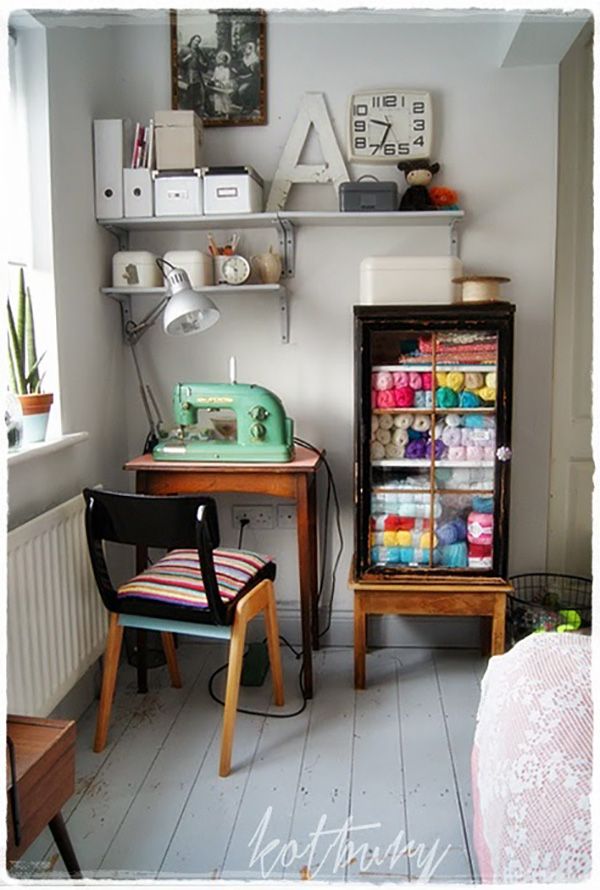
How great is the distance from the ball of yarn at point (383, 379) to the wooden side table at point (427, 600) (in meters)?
0.67

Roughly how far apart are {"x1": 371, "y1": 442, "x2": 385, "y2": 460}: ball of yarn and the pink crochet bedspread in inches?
50.0

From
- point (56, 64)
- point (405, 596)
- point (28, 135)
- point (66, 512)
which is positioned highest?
point (56, 64)

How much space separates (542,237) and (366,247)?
642 millimetres

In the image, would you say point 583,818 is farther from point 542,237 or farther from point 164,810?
point 542,237

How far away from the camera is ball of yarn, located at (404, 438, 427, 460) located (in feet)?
8.93

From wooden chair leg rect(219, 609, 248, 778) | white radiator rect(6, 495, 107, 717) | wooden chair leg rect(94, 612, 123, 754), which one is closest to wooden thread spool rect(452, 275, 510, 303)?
wooden chair leg rect(219, 609, 248, 778)

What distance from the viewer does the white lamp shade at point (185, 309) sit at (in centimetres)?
241

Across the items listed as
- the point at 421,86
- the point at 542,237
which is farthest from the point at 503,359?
the point at 421,86

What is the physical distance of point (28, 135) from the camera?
2.32 m

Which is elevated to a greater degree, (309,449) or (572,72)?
(572,72)

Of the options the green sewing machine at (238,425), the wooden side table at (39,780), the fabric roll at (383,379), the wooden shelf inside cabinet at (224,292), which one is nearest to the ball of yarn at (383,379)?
the fabric roll at (383,379)

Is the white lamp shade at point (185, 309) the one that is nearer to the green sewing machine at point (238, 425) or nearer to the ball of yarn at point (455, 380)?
the green sewing machine at point (238, 425)

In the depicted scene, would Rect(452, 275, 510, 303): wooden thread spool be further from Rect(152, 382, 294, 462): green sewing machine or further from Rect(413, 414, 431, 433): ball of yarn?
Rect(152, 382, 294, 462): green sewing machine

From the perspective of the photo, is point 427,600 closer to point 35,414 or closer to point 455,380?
point 455,380
